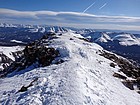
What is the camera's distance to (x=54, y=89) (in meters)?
23.9

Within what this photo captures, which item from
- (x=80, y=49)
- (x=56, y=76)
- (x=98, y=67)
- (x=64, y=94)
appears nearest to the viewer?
(x=64, y=94)

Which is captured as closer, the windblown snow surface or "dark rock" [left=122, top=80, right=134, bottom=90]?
the windblown snow surface

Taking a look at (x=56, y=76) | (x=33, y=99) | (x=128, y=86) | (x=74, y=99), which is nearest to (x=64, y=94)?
(x=74, y=99)

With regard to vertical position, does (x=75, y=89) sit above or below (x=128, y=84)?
above

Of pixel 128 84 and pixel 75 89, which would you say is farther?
pixel 128 84

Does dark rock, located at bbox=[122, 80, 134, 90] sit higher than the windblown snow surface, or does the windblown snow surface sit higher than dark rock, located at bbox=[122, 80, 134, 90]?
the windblown snow surface

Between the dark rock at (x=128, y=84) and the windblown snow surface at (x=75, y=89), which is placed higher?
the windblown snow surface at (x=75, y=89)

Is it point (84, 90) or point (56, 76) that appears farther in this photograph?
point (56, 76)

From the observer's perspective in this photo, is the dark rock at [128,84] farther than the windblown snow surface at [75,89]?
Yes

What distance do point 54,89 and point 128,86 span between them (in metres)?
12.2

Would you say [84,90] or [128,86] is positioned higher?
[84,90]

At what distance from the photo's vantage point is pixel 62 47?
1736 inches

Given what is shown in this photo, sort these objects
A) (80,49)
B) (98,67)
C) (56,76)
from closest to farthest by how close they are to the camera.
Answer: (56,76), (98,67), (80,49)

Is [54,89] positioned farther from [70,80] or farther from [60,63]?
[60,63]
